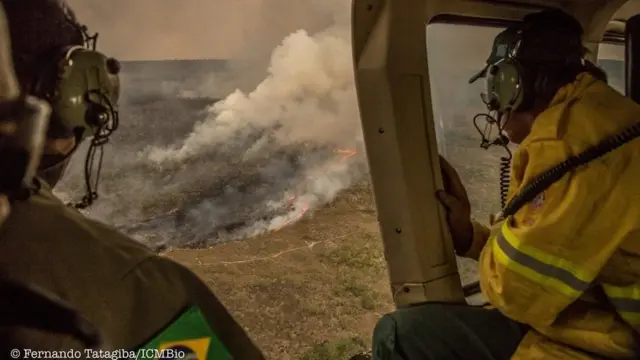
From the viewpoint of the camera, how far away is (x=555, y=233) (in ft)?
4.70

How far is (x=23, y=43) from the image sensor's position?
1.10 meters

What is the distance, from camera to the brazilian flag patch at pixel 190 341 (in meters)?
1.19

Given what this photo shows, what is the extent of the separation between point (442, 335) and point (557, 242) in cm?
51

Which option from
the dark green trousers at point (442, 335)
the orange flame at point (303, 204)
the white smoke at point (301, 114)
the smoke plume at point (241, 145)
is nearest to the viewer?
the smoke plume at point (241, 145)

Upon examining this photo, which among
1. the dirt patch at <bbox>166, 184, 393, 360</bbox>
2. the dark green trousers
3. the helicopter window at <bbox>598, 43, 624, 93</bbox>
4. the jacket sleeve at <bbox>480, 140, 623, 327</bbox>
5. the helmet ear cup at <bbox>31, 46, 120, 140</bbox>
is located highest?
the helmet ear cup at <bbox>31, 46, 120, 140</bbox>

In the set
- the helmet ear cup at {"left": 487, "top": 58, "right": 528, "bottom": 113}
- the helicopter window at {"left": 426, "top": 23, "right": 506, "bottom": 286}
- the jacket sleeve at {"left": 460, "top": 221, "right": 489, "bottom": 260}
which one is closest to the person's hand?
the jacket sleeve at {"left": 460, "top": 221, "right": 489, "bottom": 260}

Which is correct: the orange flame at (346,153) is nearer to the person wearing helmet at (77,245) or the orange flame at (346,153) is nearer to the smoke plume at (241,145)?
the smoke plume at (241,145)

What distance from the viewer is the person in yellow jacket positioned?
4.71 feet

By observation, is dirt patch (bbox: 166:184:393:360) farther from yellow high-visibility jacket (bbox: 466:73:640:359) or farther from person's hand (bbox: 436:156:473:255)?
yellow high-visibility jacket (bbox: 466:73:640:359)

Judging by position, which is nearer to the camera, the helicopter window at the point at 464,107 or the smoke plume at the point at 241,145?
the smoke plume at the point at 241,145

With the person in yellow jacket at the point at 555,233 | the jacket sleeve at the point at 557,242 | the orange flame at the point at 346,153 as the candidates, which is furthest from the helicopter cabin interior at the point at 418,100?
the jacket sleeve at the point at 557,242


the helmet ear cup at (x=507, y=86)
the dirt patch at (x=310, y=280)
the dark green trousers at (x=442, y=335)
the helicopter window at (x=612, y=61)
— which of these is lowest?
the dark green trousers at (x=442, y=335)

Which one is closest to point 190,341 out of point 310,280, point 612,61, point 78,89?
point 78,89

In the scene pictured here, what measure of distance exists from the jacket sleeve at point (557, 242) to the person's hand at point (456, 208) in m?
0.40
